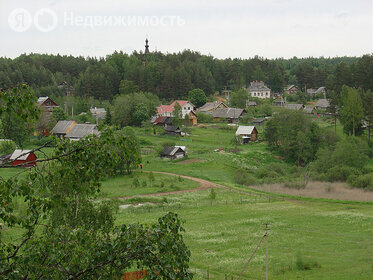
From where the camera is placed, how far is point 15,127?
5825cm

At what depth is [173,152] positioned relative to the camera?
2208 inches

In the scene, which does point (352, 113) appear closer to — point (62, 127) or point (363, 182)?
point (363, 182)

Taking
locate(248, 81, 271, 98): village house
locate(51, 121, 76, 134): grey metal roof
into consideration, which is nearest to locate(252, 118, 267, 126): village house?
locate(51, 121, 76, 134): grey metal roof

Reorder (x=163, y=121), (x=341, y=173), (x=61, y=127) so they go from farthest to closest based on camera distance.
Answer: (x=163, y=121) < (x=61, y=127) < (x=341, y=173)

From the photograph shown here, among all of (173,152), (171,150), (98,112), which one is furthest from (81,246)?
(98,112)

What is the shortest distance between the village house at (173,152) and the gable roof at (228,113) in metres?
30.2

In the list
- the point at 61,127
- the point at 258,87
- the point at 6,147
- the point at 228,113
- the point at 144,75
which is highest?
the point at 144,75

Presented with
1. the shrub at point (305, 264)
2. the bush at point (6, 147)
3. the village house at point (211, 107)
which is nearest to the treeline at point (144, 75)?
the village house at point (211, 107)

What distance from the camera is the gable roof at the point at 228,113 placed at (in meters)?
85.3

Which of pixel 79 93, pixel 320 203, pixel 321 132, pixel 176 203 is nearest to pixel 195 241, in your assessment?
pixel 176 203

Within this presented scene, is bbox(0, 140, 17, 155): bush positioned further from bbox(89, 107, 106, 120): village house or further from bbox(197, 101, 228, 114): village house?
bbox(197, 101, 228, 114): village house

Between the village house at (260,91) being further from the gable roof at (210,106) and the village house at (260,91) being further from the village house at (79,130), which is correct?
the village house at (79,130)

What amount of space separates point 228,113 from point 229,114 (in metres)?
0.51

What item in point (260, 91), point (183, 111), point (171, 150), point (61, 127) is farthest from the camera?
point (260, 91)
